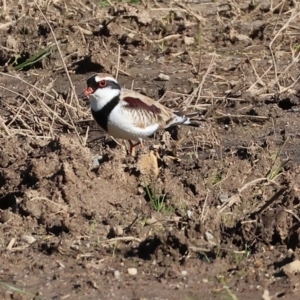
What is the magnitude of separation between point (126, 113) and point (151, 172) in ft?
3.38

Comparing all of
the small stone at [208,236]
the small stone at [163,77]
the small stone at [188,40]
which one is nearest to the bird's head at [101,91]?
the small stone at [163,77]

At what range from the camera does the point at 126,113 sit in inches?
312

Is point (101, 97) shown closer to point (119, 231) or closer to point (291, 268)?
point (119, 231)

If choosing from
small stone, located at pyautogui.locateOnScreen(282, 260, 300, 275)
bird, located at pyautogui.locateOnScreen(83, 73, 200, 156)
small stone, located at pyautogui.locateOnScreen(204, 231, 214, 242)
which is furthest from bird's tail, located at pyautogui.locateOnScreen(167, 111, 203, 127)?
small stone, located at pyautogui.locateOnScreen(282, 260, 300, 275)

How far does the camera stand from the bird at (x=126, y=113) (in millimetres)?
7824

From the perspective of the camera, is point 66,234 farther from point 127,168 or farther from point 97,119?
point 97,119

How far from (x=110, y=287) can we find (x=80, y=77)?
4940 millimetres

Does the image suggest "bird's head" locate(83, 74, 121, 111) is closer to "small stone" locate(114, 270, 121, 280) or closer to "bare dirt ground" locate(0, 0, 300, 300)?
"bare dirt ground" locate(0, 0, 300, 300)

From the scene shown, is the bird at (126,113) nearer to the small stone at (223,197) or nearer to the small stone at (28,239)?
the small stone at (223,197)

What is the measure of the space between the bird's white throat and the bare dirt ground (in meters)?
0.31

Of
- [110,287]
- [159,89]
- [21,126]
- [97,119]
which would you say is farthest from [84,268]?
[159,89]

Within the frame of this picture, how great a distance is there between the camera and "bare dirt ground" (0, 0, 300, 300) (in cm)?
572

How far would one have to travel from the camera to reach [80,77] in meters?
10.2

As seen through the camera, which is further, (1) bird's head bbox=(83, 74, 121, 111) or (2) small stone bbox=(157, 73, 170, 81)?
(2) small stone bbox=(157, 73, 170, 81)
